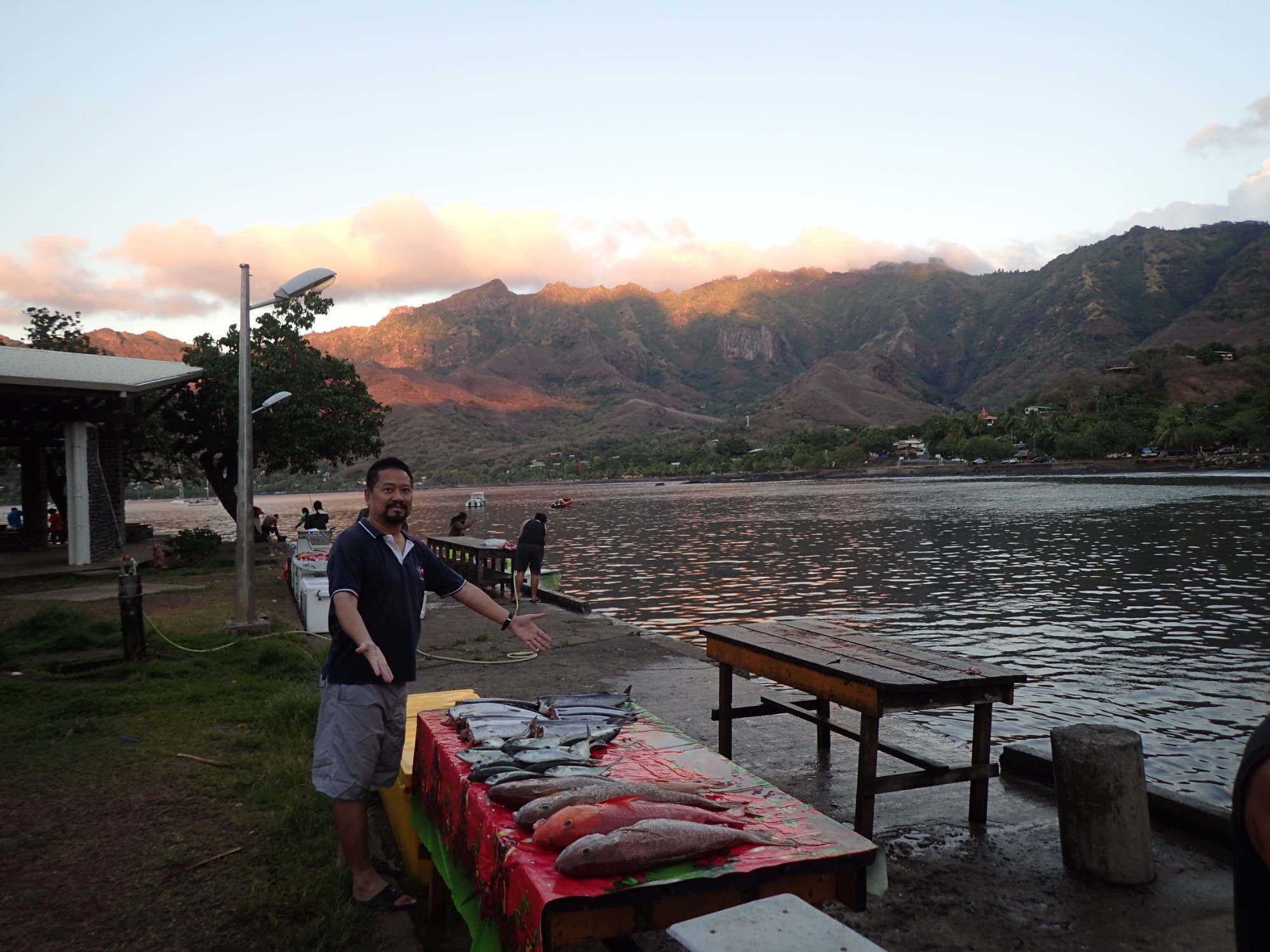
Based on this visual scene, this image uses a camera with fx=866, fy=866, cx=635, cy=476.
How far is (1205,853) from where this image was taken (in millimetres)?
5082

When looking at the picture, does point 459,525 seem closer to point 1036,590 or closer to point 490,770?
point 1036,590

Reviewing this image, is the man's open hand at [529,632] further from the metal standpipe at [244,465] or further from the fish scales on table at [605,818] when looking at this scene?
the metal standpipe at [244,465]

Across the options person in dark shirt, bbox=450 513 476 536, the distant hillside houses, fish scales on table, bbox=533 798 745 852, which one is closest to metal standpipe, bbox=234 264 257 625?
fish scales on table, bbox=533 798 745 852

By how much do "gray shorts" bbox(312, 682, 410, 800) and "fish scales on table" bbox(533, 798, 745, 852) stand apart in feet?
5.08

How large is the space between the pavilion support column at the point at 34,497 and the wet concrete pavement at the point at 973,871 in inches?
1106

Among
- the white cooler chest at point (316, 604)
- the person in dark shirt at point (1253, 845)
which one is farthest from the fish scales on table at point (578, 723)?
the white cooler chest at point (316, 604)

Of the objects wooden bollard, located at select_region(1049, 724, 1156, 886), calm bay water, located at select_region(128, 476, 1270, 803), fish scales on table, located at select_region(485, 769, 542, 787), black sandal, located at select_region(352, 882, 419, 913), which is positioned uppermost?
fish scales on table, located at select_region(485, 769, 542, 787)

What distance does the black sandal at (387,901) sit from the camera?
4.45m

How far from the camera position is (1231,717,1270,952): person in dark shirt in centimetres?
158

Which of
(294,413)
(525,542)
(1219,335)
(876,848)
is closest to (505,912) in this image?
(876,848)

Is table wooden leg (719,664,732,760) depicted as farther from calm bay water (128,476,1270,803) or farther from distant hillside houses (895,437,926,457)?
distant hillside houses (895,437,926,457)

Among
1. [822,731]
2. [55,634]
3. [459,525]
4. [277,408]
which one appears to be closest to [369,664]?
[822,731]

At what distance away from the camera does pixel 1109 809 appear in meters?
4.71

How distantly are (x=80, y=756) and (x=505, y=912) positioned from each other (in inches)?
228
